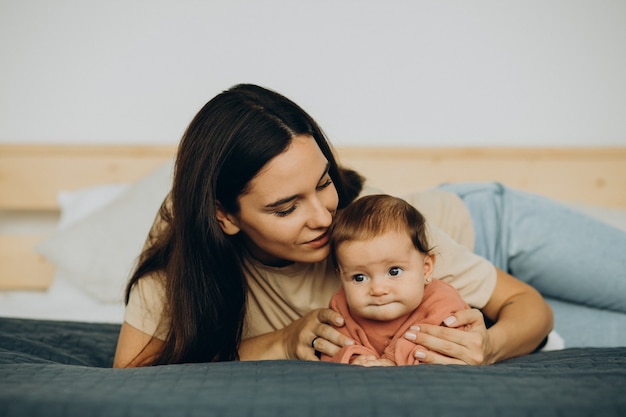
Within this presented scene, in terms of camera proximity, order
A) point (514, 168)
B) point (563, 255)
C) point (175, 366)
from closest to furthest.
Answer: point (175, 366), point (563, 255), point (514, 168)

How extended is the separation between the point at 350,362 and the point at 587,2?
2.07 m

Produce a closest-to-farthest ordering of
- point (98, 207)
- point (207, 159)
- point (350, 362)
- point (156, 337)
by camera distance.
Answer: point (350, 362) < point (207, 159) < point (156, 337) < point (98, 207)

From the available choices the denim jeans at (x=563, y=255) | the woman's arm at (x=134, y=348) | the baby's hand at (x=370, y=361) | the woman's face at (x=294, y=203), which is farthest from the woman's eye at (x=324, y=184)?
the denim jeans at (x=563, y=255)

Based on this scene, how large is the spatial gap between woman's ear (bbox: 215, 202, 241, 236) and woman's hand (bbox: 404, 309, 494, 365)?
0.44 metres

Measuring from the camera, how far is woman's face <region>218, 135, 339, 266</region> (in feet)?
4.29

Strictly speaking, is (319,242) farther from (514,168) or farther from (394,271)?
(514,168)

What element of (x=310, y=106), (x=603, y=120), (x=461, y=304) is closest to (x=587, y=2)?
(x=603, y=120)

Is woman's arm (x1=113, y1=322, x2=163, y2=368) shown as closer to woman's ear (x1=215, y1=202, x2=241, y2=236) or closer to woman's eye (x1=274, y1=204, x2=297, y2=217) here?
woman's ear (x1=215, y1=202, x2=241, y2=236)

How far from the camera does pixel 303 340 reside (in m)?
1.35

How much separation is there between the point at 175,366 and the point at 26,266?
189cm

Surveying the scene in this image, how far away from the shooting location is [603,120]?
2707mm

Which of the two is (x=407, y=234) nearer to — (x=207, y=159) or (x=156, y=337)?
(x=207, y=159)

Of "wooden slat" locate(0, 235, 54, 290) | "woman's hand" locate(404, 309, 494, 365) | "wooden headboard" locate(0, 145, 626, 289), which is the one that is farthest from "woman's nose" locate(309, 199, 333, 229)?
"wooden slat" locate(0, 235, 54, 290)

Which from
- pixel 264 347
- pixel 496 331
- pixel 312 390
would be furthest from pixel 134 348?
pixel 496 331
